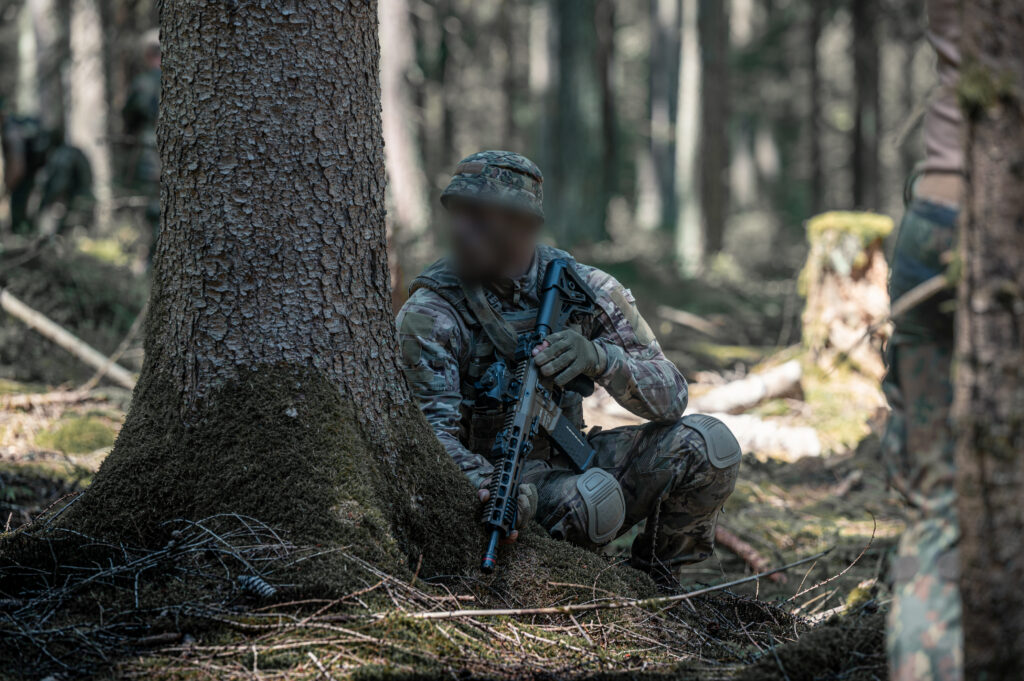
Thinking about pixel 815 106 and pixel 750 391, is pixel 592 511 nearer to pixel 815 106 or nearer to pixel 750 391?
pixel 750 391

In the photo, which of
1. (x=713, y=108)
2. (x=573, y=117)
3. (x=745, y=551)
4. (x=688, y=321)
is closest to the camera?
(x=745, y=551)

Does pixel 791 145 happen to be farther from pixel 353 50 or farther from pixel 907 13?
pixel 353 50

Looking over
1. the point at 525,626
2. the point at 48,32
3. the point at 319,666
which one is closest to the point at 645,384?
the point at 525,626

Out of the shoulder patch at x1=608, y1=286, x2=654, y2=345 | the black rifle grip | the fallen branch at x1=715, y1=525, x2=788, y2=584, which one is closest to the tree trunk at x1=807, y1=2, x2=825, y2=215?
the fallen branch at x1=715, y1=525, x2=788, y2=584

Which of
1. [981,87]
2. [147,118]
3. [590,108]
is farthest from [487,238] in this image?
[590,108]

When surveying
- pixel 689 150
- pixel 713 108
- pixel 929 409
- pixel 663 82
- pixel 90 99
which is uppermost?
pixel 663 82

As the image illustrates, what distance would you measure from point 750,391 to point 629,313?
4.19m

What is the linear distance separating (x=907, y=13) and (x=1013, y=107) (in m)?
18.2

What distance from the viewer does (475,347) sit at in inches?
149

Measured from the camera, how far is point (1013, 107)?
172cm

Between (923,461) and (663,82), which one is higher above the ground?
(663,82)

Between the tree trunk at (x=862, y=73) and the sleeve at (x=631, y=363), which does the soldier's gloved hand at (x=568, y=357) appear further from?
the tree trunk at (x=862, y=73)

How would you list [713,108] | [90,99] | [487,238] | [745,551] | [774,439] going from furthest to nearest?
[713,108] < [90,99] < [774,439] < [745,551] < [487,238]

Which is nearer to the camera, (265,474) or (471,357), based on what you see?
(265,474)
